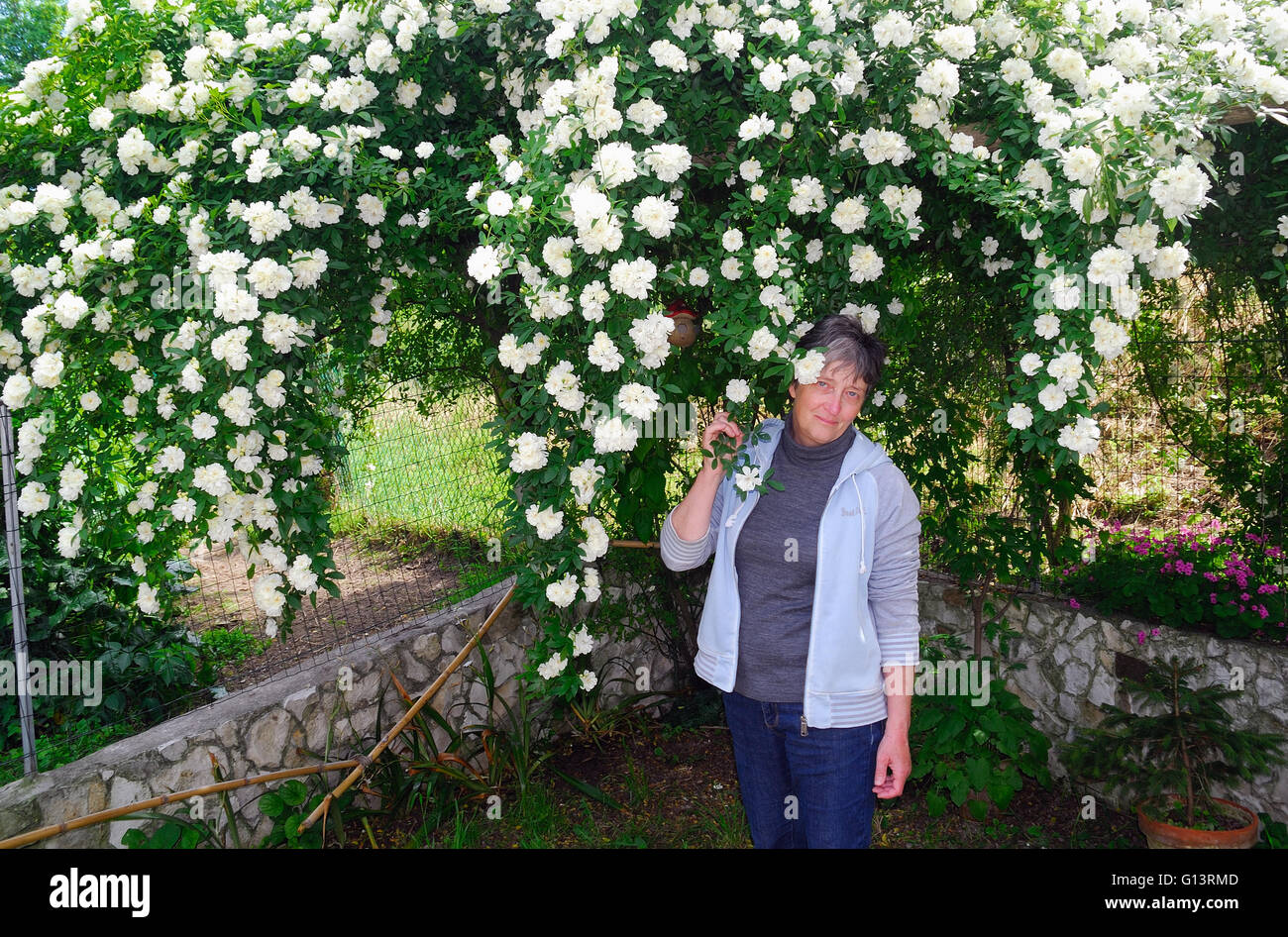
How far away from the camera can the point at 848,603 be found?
2002 mm

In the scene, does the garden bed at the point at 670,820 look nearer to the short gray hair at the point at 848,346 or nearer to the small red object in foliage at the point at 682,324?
the small red object in foliage at the point at 682,324

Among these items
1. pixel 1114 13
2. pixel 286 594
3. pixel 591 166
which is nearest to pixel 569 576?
pixel 286 594

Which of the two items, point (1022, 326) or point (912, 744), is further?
point (912, 744)

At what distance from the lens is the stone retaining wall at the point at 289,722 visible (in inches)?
104

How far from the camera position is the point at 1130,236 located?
1.96m

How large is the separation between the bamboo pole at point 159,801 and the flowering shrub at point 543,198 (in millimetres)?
690

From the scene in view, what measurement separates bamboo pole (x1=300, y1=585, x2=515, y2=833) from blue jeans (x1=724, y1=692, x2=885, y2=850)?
971mm

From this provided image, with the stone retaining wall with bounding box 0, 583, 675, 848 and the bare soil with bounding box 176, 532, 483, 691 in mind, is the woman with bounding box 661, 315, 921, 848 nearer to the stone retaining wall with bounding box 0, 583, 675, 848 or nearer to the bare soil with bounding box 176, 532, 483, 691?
the stone retaining wall with bounding box 0, 583, 675, 848

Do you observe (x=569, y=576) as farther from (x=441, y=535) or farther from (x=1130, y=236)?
(x=441, y=535)

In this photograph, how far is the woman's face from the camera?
2.07 meters
